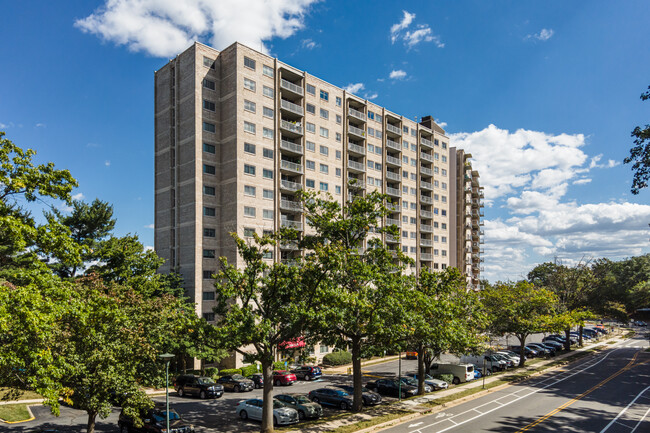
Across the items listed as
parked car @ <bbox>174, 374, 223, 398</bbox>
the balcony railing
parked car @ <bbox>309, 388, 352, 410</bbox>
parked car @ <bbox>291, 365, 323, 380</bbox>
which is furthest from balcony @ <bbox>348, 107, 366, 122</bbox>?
parked car @ <bbox>309, 388, 352, 410</bbox>

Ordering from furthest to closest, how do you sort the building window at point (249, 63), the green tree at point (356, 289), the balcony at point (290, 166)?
the balcony at point (290, 166) < the building window at point (249, 63) < the green tree at point (356, 289)

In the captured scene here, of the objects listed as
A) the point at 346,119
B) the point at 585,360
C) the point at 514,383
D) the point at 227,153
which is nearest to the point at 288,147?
the point at 227,153

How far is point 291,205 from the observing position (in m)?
55.6

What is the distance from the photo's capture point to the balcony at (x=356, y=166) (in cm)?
6546

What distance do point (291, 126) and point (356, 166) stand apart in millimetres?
13957

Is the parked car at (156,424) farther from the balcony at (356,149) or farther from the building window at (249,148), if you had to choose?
the balcony at (356,149)

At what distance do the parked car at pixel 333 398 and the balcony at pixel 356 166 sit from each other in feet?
130

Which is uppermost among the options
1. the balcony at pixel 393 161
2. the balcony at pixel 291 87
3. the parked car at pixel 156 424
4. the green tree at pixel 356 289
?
the balcony at pixel 291 87

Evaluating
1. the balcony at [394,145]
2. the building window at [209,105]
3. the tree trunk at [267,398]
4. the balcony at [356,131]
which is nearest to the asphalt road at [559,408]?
the tree trunk at [267,398]

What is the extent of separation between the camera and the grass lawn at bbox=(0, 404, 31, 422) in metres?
28.2

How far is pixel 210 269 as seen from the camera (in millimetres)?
49812

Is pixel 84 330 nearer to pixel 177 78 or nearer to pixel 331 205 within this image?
pixel 331 205

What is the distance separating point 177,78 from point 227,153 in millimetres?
12399

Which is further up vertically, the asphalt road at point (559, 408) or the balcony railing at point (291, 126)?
the balcony railing at point (291, 126)
